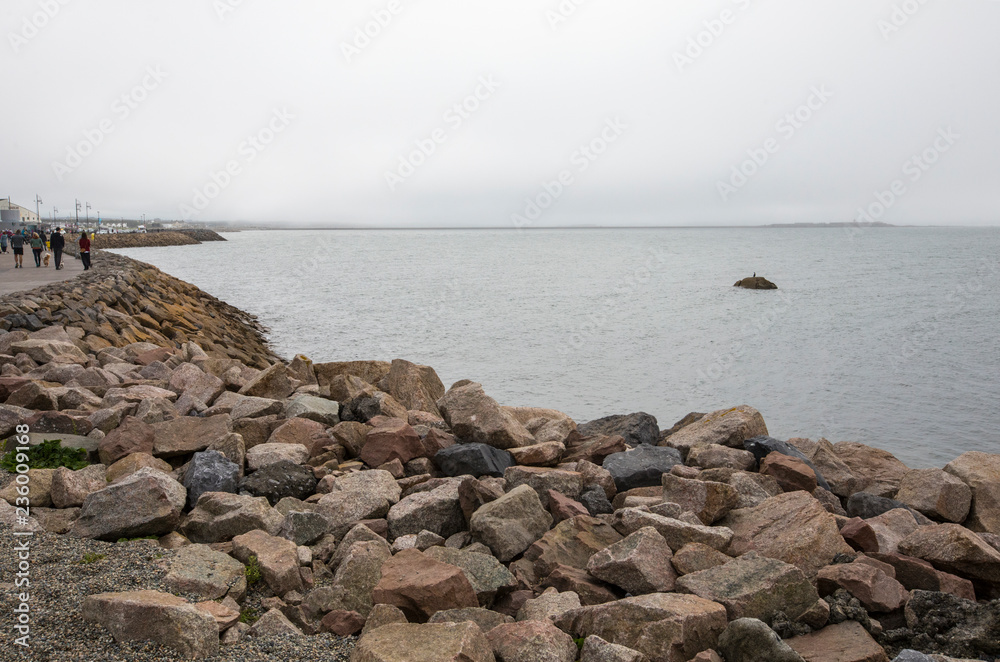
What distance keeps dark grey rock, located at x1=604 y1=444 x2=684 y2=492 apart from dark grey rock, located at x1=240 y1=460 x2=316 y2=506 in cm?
329

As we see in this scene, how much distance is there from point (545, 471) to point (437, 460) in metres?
1.37

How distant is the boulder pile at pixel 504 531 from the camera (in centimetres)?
450

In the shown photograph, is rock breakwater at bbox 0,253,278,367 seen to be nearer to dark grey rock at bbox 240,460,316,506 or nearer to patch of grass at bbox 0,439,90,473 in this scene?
patch of grass at bbox 0,439,90,473

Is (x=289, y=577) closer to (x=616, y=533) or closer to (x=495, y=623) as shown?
(x=495, y=623)

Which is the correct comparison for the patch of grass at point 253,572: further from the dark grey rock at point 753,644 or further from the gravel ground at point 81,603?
the dark grey rock at point 753,644

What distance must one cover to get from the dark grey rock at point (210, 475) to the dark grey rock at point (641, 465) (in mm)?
3997

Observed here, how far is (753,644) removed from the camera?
4.34 meters

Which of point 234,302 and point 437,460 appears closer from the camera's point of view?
point 437,460

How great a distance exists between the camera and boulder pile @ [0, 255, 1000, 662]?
4496 millimetres

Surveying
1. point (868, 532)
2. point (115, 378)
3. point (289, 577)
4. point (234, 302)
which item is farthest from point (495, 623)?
point (234, 302)

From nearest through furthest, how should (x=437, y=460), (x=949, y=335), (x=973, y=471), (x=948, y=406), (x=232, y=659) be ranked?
(x=232, y=659)
(x=437, y=460)
(x=973, y=471)
(x=948, y=406)
(x=949, y=335)

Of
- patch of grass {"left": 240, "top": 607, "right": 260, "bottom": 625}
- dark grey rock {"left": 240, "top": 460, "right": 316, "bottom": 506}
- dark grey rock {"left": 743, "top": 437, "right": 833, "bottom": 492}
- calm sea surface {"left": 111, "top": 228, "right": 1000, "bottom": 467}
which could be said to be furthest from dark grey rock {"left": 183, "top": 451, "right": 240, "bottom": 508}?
Answer: calm sea surface {"left": 111, "top": 228, "right": 1000, "bottom": 467}

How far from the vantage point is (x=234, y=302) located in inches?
1585

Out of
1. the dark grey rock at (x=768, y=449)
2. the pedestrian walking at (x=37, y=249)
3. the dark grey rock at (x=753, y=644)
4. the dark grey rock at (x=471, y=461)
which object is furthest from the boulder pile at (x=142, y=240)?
the dark grey rock at (x=753, y=644)
